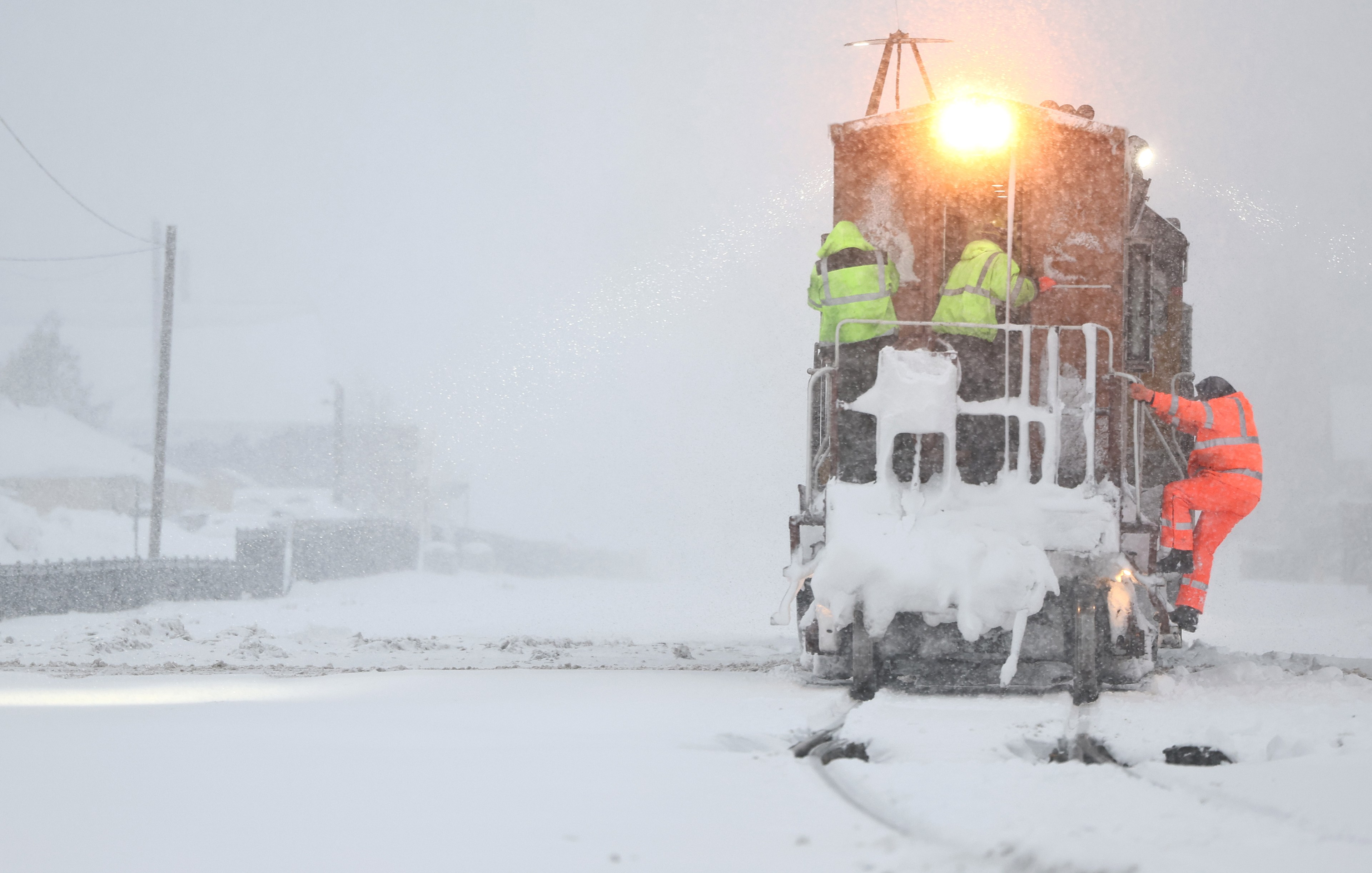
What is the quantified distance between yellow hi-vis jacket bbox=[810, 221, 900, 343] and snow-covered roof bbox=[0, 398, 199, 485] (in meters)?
34.4

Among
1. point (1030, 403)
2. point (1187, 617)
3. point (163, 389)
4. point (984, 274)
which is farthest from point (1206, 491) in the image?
point (163, 389)

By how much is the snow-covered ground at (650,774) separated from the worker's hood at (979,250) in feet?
8.97

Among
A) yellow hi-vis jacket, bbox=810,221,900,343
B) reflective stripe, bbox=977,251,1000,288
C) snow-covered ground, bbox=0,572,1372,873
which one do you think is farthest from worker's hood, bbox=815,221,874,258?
snow-covered ground, bbox=0,572,1372,873

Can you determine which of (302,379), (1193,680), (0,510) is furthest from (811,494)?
(302,379)

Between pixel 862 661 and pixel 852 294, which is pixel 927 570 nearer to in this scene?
pixel 862 661

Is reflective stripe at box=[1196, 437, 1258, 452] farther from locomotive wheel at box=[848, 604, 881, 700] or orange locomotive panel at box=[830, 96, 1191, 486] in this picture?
locomotive wheel at box=[848, 604, 881, 700]

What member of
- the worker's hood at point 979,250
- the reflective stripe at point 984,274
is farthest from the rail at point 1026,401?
the worker's hood at point 979,250

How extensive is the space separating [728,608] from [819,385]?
11630mm

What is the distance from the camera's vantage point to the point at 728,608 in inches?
760

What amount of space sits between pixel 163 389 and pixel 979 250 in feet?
63.5

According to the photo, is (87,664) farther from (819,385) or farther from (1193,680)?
(1193,680)

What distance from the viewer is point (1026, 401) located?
6.39m

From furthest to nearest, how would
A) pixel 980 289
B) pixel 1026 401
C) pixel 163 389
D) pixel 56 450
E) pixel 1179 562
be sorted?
pixel 56 450, pixel 163 389, pixel 1179 562, pixel 980 289, pixel 1026 401

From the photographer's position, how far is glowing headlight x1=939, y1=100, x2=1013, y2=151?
7.48 meters
